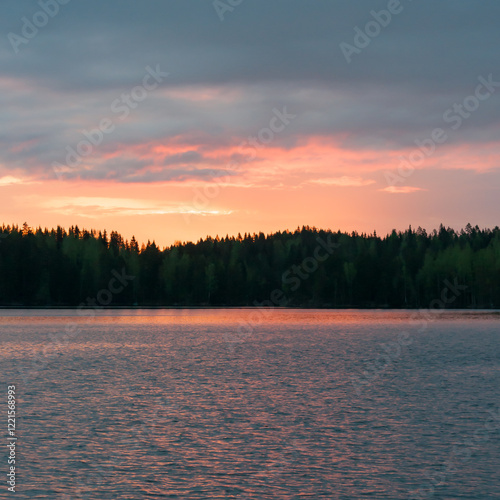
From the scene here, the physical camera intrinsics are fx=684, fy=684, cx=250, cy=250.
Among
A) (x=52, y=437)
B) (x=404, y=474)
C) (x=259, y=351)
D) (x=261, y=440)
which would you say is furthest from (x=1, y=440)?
(x=259, y=351)

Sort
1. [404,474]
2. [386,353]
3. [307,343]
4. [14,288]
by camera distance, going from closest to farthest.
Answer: [404,474] → [386,353] → [307,343] → [14,288]

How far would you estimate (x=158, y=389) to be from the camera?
42188 mm

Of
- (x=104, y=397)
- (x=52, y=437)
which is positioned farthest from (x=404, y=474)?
(x=104, y=397)

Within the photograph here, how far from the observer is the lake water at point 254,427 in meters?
21.4

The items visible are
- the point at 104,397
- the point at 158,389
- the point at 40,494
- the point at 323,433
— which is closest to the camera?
the point at 40,494

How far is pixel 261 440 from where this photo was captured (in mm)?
27344

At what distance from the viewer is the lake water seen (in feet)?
70.1

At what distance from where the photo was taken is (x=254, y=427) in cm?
2988

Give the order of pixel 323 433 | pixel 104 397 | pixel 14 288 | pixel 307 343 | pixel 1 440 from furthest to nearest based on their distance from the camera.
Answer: pixel 14 288, pixel 307 343, pixel 104 397, pixel 323 433, pixel 1 440

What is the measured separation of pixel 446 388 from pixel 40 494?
2964 cm

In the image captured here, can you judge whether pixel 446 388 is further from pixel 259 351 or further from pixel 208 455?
pixel 259 351

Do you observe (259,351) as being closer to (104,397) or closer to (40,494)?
(104,397)

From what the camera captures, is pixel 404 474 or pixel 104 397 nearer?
pixel 404 474

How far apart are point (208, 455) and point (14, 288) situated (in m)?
184
